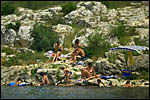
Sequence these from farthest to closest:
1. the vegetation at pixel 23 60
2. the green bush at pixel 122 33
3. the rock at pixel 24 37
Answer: the rock at pixel 24 37, the green bush at pixel 122 33, the vegetation at pixel 23 60

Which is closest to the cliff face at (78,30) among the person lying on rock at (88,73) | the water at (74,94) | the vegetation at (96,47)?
the vegetation at (96,47)

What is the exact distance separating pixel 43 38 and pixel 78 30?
16.6 feet

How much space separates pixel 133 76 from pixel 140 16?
20.1 metres

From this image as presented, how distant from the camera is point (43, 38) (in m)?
29.5

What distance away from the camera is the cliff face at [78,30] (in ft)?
61.2

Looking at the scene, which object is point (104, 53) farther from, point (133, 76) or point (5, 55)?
point (5, 55)

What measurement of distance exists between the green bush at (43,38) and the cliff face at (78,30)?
840 mm

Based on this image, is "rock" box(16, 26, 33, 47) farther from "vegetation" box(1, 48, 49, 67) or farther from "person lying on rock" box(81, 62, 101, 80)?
"person lying on rock" box(81, 62, 101, 80)

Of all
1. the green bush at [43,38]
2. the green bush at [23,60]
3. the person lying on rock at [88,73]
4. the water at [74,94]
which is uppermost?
the green bush at [43,38]

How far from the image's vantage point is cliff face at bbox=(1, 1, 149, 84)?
1864 cm

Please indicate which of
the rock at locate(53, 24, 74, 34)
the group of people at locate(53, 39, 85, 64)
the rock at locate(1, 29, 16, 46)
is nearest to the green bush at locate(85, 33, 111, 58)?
the group of people at locate(53, 39, 85, 64)

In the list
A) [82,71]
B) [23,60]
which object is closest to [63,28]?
[23,60]

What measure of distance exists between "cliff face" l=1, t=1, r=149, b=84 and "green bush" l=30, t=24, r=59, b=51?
84 cm

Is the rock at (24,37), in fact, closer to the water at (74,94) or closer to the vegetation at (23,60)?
the vegetation at (23,60)
